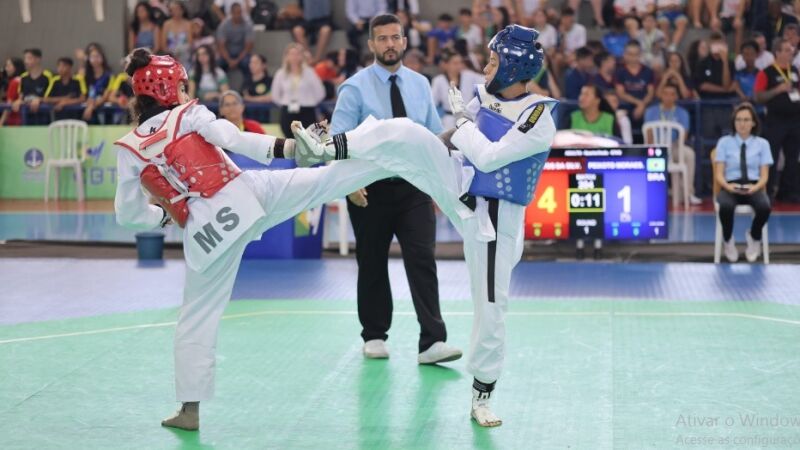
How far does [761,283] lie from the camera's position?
11.3m

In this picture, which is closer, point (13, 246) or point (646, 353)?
point (646, 353)

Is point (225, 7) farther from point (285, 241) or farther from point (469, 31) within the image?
point (285, 241)

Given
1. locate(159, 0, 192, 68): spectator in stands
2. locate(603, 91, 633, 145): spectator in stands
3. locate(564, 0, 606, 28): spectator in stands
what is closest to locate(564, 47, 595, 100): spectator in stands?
locate(603, 91, 633, 145): spectator in stands

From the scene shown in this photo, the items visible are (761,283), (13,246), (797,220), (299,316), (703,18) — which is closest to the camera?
(299,316)

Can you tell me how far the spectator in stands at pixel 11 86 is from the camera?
848 inches

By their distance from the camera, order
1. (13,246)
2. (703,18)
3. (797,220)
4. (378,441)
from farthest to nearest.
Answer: (703,18)
(797,220)
(13,246)
(378,441)

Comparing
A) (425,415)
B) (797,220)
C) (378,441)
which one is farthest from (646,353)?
(797,220)

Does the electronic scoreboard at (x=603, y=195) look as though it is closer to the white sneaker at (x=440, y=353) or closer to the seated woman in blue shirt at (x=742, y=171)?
the seated woman in blue shirt at (x=742, y=171)

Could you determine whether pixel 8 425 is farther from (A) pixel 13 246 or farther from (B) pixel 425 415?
(A) pixel 13 246

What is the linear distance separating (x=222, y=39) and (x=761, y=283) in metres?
12.7

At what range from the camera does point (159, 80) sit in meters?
6.57

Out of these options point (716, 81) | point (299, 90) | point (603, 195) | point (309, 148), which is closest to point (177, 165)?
point (309, 148)

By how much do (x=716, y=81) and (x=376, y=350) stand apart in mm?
12702

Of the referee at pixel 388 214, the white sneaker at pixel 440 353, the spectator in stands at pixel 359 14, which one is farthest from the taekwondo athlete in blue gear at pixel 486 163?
the spectator in stands at pixel 359 14
